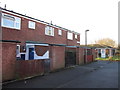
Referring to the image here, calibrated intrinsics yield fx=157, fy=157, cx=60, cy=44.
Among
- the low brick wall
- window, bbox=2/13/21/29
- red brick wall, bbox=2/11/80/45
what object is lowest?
the low brick wall

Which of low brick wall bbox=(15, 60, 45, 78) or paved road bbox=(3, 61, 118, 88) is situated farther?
low brick wall bbox=(15, 60, 45, 78)

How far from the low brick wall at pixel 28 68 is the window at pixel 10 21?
432 centimetres

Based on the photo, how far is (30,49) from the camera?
53.8 ft

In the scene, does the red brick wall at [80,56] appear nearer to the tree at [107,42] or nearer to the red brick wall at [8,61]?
the red brick wall at [8,61]

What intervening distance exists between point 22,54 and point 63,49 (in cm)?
442

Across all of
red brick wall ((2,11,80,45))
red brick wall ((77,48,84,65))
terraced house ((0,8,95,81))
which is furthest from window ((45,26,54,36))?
red brick wall ((77,48,84,65))

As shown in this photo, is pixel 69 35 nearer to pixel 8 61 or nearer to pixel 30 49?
pixel 30 49

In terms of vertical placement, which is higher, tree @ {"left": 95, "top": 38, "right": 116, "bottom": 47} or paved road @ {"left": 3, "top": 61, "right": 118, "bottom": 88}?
tree @ {"left": 95, "top": 38, "right": 116, "bottom": 47}

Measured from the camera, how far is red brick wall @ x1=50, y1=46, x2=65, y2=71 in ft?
48.8

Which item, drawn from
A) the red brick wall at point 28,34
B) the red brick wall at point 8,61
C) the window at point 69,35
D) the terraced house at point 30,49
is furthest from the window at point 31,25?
the window at point 69,35

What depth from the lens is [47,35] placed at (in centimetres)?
1950

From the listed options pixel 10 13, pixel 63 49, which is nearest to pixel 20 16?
pixel 10 13

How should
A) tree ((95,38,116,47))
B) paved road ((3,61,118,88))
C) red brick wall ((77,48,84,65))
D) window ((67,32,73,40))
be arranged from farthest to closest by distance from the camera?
tree ((95,38,116,47)) < window ((67,32,73,40)) < red brick wall ((77,48,84,65)) < paved road ((3,61,118,88))

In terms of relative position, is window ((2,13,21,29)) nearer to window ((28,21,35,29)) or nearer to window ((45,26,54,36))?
window ((28,21,35,29))
